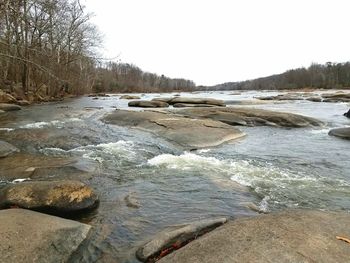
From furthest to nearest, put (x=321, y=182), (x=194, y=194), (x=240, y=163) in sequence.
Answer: (x=240, y=163) → (x=321, y=182) → (x=194, y=194)

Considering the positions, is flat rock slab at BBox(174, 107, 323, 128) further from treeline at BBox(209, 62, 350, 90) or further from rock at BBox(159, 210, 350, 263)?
treeline at BBox(209, 62, 350, 90)

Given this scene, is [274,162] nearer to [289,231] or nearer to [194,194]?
[194,194]

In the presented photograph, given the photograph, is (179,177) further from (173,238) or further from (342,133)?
(342,133)

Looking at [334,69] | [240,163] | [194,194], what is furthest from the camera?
[334,69]

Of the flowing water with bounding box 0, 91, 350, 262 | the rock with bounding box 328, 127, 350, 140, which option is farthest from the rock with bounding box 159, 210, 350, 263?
the rock with bounding box 328, 127, 350, 140

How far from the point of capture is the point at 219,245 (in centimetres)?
355

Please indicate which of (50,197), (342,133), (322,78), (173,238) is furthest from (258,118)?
(322,78)

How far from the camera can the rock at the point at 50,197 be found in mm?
4895

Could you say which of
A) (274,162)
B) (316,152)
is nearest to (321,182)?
(274,162)

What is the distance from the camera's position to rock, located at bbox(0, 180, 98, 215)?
4.89m

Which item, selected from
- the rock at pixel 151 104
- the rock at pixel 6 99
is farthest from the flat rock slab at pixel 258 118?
the rock at pixel 6 99

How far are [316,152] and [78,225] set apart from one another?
24.9ft

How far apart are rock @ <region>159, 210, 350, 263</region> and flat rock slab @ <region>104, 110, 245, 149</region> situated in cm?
621

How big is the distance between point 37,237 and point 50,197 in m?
1.23
